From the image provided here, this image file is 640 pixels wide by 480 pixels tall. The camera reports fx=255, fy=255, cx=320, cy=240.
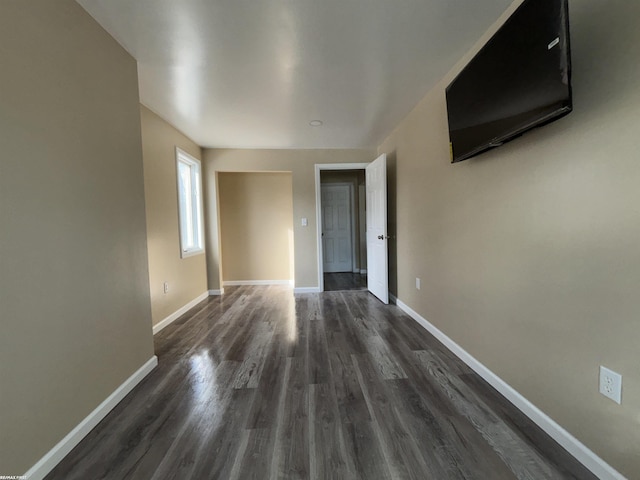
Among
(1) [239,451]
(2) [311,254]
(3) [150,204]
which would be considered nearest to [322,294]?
(2) [311,254]

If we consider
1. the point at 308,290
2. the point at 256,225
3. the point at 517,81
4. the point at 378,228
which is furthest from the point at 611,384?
the point at 256,225

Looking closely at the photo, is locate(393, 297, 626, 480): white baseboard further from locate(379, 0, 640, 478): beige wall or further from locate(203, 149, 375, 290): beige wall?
locate(203, 149, 375, 290): beige wall

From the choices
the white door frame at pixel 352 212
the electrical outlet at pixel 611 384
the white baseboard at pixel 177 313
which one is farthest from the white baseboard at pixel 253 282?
the electrical outlet at pixel 611 384

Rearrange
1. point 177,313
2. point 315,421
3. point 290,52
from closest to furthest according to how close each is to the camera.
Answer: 1. point 315,421
2. point 290,52
3. point 177,313

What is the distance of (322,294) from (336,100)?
273cm

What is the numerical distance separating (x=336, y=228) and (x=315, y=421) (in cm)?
457

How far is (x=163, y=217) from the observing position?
9.50ft

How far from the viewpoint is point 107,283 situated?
154cm

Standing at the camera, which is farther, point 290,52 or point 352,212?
point 352,212

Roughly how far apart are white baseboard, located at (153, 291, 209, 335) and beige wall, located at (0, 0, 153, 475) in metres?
1.04

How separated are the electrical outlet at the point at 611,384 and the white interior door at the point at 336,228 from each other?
4.77 metres

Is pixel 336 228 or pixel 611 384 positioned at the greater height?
pixel 336 228

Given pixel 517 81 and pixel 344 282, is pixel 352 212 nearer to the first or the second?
pixel 344 282

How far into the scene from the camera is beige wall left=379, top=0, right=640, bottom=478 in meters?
0.96
